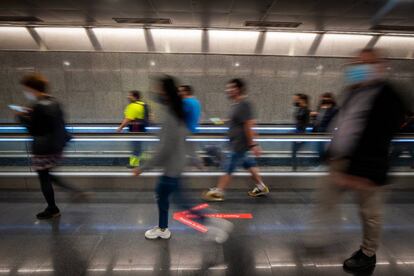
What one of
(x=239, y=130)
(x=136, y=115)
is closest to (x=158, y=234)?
(x=239, y=130)

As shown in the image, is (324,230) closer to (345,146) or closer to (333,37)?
(345,146)

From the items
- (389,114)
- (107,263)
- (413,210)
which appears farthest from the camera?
(413,210)

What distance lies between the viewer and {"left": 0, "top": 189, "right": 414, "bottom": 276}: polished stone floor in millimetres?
2389

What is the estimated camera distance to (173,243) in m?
2.79

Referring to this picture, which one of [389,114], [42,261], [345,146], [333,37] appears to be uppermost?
[333,37]

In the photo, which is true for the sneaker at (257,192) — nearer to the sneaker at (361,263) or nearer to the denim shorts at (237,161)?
the denim shorts at (237,161)

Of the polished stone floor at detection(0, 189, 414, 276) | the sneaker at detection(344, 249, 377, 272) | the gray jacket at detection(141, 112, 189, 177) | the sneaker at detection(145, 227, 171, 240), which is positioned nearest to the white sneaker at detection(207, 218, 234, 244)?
the polished stone floor at detection(0, 189, 414, 276)

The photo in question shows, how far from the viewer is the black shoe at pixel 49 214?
3346 mm

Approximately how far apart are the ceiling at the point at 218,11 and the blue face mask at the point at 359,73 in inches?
200

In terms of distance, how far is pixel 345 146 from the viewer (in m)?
2.01

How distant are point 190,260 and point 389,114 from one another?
7.35ft

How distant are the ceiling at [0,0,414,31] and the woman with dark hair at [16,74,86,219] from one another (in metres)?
4.45

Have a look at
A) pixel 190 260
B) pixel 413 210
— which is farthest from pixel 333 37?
pixel 190 260

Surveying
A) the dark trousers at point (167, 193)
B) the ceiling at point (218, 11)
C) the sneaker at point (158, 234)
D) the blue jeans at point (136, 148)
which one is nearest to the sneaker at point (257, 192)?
the dark trousers at point (167, 193)
